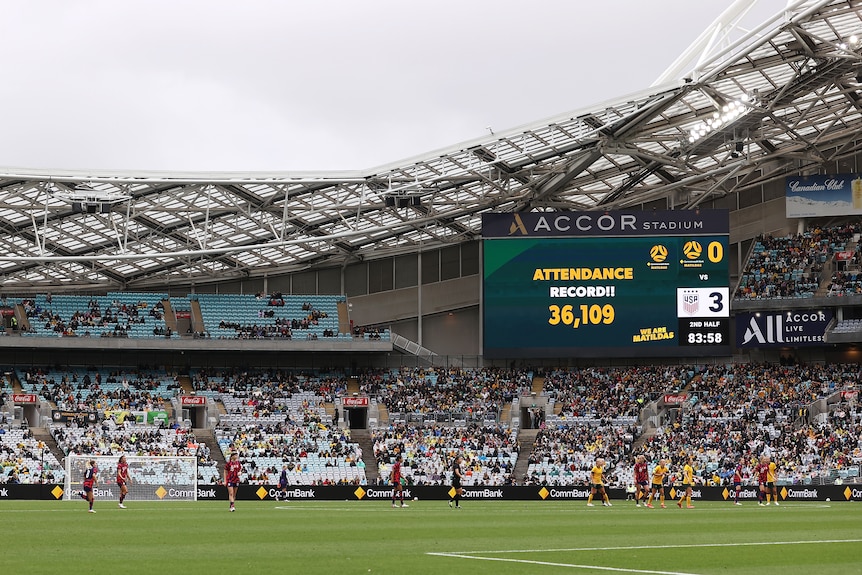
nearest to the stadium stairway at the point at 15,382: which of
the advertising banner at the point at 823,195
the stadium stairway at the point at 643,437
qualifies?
the stadium stairway at the point at 643,437

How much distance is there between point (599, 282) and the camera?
61.3m

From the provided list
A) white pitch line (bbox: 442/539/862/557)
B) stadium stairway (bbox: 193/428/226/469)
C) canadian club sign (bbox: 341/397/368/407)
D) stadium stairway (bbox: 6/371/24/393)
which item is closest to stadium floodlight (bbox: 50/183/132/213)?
stadium stairway (bbox: 193/428/226/469)

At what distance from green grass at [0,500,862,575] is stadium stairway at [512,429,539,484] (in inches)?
1087

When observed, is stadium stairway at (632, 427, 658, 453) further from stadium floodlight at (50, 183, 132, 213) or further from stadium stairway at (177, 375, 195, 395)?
stadium floodlight at (50, 183, 132, 213)

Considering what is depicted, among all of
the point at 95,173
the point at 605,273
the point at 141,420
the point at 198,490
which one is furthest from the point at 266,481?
the point at 605,273

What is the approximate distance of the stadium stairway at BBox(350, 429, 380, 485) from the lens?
58.4m

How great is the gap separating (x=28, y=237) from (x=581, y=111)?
29.9 meters

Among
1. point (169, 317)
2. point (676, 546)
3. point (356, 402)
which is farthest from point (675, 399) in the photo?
point (676, 546)

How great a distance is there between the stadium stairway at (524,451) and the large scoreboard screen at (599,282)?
4329 mm

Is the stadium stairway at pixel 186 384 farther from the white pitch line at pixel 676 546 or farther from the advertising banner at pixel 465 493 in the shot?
the white pitch line at pixel 676 546

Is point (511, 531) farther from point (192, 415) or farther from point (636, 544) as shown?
point (192, 415)

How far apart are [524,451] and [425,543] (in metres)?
41.7

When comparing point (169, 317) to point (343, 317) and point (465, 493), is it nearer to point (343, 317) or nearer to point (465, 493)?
point (343, 317)

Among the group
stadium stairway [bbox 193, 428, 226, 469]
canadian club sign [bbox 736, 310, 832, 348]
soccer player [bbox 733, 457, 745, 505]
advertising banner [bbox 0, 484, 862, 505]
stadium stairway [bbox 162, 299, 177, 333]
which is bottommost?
advertising banner [bbox 0, 484, 862, 505]
